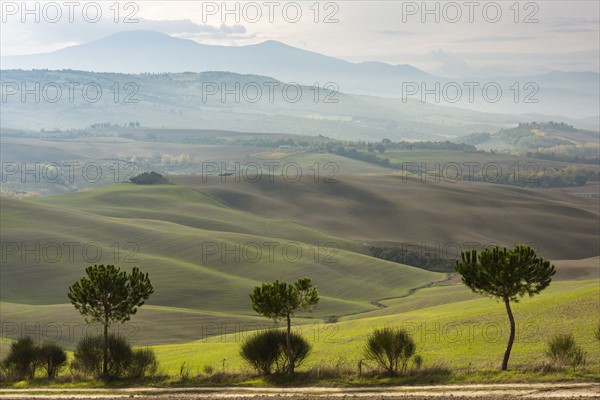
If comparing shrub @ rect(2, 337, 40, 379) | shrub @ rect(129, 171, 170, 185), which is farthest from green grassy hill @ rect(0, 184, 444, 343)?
shrub @ rect(129, 171, 170, 185)

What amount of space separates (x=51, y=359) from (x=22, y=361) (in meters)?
1.65

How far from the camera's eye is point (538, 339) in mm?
45219

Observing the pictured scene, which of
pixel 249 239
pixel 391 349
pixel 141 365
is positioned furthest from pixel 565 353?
pixel 249 239

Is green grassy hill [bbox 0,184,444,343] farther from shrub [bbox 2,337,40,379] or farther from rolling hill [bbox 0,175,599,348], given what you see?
shrub [bbox 2,337,40,379]

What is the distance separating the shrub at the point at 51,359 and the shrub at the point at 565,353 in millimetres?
26251

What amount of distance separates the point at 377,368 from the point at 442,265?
92.3m

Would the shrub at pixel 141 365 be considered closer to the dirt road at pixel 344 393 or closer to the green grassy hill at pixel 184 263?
the dirt road at pixel 344 393

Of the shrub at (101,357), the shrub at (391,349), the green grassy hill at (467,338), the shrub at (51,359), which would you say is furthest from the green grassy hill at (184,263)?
the shrub at (391,349)

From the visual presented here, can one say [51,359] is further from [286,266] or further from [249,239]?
[249,239]

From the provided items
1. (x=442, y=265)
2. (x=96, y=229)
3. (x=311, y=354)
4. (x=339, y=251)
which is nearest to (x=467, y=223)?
(x=442, y=265)

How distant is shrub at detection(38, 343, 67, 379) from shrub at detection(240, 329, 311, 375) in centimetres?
1121

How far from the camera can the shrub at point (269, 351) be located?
40188mm

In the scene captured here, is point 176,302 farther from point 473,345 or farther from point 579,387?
point 579,387

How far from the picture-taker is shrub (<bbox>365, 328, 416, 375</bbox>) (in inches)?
1496
